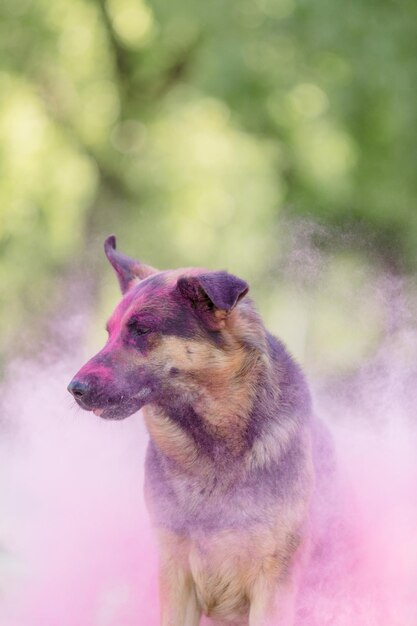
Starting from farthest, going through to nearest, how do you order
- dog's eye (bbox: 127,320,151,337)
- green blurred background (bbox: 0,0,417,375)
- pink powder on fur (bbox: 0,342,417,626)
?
green blurred background (bbox: 0,0,417,375) → pink powder on fur (bbox: 0,342,417,626) → dog's eye (bbox: 127,320,151,337)

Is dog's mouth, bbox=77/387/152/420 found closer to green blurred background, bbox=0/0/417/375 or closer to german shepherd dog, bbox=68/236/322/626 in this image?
german shepherd dog, bbox=68/236/322/626

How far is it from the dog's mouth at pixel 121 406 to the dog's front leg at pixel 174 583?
0.55 m

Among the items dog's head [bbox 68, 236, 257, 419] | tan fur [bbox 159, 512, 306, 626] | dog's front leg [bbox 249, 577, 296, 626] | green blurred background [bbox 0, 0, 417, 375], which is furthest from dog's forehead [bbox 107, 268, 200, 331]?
green blurred background [bbox 0, 0, 417, 375]

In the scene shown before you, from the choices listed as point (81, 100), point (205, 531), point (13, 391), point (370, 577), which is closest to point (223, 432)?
point (205, 531)

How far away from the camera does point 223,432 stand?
338 cm

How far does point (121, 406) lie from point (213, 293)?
498 millimetres

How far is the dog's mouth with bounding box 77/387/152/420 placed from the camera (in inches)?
123

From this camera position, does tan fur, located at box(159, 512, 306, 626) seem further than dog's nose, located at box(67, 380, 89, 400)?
Yes

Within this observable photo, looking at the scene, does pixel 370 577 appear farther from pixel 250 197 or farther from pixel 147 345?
pixel 250 197

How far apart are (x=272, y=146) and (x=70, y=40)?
Result: 2.68 meters

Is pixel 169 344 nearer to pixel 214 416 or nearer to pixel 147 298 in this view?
pixel 147 298

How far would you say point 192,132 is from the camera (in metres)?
10.1

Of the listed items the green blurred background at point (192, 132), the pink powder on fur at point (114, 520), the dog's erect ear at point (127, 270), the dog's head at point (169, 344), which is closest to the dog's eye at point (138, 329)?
the dog's head at point (169, 344)

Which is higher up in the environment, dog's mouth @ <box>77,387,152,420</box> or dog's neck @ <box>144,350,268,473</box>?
dog's neck @ <box>144,350,268,473</box>
